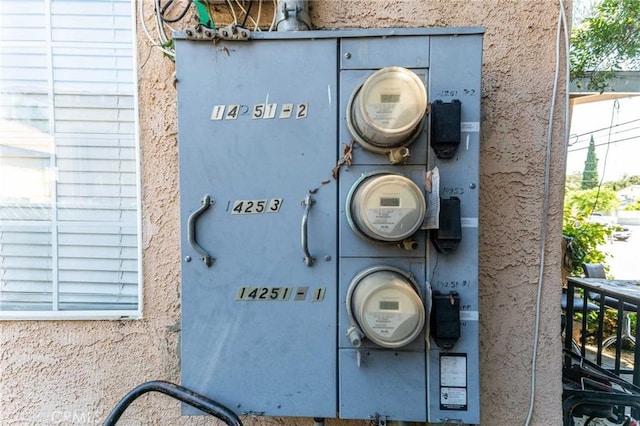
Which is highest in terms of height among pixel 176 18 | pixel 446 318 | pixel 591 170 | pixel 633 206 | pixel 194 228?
pixel 176 18

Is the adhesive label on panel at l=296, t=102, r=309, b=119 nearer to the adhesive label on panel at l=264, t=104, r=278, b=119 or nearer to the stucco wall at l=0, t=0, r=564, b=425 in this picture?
the adhesive label on panel at l=264, t=104, r=278, b=119

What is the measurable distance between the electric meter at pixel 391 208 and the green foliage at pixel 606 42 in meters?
1.89

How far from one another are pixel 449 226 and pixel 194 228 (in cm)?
93

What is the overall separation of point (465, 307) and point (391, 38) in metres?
1.01

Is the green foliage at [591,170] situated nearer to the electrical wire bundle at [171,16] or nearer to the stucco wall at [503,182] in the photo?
the stucco wall at [503,182]

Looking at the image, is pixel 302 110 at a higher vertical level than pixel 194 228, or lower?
A: higher

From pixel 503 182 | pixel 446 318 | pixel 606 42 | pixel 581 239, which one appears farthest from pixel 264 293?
pixel 581 239

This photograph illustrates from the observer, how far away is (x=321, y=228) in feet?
3.52

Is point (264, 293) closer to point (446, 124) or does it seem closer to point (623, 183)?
point (446, 124)

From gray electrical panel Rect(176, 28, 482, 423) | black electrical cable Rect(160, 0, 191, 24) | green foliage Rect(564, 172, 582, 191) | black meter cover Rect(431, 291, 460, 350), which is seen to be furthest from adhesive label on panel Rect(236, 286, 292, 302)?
green foliage Rect(564, 172, 582, 191)

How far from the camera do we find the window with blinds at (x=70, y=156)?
1380 millimetres

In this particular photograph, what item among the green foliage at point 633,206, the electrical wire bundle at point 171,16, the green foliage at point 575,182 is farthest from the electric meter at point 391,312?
the green foliage at point 633,206

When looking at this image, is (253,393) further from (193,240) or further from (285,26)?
(285,26)

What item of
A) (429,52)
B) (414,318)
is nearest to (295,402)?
(414,318)
